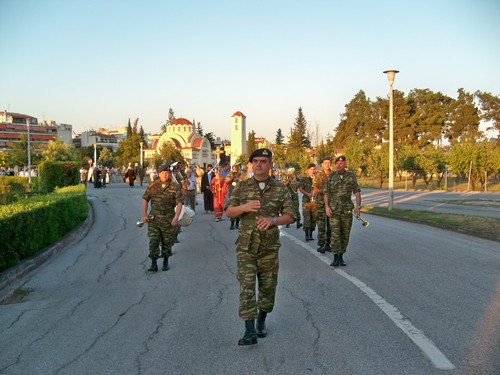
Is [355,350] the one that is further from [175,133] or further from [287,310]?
[175,133]

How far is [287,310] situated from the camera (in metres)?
5.70

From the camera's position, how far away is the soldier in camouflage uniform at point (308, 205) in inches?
439

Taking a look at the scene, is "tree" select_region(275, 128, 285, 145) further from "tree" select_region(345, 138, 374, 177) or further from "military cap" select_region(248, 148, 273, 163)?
"military cap" select_region(248, 148, 273, 163)

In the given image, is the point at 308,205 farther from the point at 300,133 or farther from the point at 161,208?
the point at 300,133

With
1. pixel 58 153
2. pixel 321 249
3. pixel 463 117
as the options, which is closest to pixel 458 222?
pixel 321 249

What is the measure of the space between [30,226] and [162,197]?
3.08m

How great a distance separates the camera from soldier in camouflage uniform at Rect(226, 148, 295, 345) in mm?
4719

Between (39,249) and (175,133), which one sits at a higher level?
(175,133)

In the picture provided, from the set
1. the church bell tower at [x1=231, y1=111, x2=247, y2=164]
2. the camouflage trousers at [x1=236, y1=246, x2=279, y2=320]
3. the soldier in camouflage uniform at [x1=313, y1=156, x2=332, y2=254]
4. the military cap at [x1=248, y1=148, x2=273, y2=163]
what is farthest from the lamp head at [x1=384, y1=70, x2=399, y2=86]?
the church bell tower at [x1=231, y1=111, x2=247, y2=164]

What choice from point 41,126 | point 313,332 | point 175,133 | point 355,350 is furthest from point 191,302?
point 41,126

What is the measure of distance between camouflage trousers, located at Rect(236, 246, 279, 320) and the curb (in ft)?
13.6

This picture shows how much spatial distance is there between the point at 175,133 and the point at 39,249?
367 feet

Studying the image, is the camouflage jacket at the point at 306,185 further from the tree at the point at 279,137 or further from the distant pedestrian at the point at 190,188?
the tree at the point at 279,137

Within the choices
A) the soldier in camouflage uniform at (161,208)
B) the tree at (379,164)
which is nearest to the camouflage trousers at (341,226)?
the soldier in camouflage uniform at (161,208)
